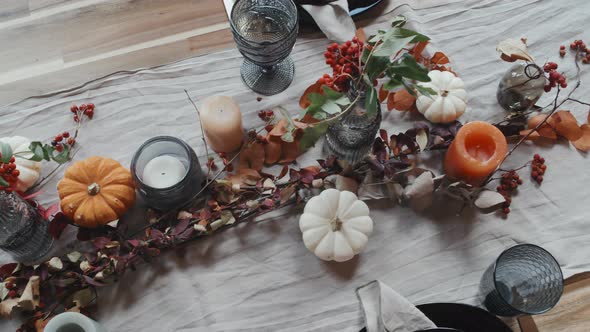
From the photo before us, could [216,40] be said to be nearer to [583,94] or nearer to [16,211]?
[16,211]

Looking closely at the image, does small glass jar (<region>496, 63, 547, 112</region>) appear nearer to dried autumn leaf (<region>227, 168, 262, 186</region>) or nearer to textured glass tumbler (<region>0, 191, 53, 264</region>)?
dried autumn leaf (<region>227, 168, 262, 186</region>)

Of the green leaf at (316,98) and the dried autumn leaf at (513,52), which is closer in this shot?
the green leaf at (316,98)

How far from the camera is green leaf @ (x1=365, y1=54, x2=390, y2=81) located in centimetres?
67

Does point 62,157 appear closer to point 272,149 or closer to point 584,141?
point 272,149

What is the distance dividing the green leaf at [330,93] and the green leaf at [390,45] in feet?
0.24

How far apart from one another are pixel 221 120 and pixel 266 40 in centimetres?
19

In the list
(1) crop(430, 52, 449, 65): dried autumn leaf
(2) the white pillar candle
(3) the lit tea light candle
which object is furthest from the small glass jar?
(2) the white pillar candle

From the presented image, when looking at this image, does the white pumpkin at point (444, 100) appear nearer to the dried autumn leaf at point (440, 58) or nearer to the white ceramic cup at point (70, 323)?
the dried autumn leaf at point (440, 58)

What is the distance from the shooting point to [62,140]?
2.90 feet

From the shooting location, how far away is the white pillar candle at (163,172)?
2.57 feet

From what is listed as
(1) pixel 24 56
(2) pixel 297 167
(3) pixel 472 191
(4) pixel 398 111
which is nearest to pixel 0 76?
(1) pixel 24 56

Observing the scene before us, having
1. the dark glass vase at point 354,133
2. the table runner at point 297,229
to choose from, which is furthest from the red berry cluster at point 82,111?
the dark glass vase at point 354,133

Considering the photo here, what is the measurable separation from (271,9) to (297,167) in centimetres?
29

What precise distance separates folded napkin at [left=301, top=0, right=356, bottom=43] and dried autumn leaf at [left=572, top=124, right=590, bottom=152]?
0.45 meters
